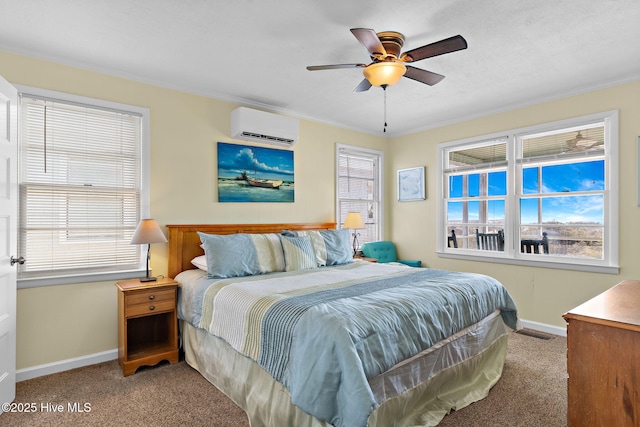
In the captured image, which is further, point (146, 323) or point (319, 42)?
point (146, 323)

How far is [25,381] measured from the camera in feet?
8.94

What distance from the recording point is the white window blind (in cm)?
284

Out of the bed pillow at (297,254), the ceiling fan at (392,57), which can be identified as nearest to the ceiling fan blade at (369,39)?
the ceiling fan at (392,57)

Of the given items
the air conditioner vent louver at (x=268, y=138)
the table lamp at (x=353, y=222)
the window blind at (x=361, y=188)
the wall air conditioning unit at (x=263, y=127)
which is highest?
the wall air conditioning unit at (x=263, y=127)

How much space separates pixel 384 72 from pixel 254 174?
83.0 inches

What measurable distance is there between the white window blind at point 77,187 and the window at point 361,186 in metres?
2.67

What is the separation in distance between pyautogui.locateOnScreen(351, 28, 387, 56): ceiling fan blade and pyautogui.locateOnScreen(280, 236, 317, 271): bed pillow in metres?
1.89

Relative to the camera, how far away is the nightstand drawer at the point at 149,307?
2.82m

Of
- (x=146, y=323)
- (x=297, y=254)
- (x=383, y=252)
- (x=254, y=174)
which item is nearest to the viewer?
(x=146, y=323)

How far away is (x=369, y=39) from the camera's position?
212 cm

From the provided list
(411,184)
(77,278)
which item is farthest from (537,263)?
(77,278)

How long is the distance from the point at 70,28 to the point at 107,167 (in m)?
1.17

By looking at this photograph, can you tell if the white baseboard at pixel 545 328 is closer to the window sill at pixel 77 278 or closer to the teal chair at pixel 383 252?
the teal chair at pixel 383 252

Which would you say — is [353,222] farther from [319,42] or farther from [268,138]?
[319,42]
